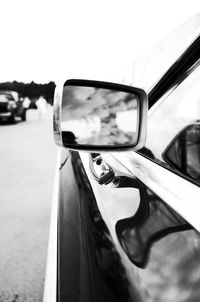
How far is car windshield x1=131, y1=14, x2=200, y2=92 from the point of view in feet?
4.13

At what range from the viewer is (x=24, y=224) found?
3.72 m

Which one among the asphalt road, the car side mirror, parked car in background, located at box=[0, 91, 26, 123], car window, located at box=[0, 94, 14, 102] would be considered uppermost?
the car side mirror

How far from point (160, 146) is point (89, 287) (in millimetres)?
701

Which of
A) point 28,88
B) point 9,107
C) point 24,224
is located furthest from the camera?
point 28,88

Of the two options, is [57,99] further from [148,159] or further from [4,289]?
[4,289]

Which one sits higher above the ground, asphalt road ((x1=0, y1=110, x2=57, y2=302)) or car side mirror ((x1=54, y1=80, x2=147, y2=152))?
car side mirror ((x1=54, y1=80, x2=147, y2=152))

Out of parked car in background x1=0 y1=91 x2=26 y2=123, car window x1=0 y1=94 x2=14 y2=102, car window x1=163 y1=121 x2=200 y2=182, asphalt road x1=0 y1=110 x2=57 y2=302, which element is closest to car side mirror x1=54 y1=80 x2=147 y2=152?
car window x1=163 y1=121 x2=200 y2=182

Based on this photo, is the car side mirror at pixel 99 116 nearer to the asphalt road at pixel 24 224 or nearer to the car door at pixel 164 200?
the car door at pixel 164 200

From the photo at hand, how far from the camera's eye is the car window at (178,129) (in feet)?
3.64

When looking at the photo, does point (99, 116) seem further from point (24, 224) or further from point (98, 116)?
point (24, 224)

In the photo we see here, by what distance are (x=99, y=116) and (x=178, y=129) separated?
333mm

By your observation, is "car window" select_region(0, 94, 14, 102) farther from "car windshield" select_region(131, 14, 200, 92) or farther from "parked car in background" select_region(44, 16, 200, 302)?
"parked car in background" select_region(44, 16, 200, 302)

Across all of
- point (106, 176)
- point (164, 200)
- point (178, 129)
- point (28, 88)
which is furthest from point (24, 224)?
point (28, 88)

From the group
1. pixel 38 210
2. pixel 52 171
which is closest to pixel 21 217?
pixel 38 210
